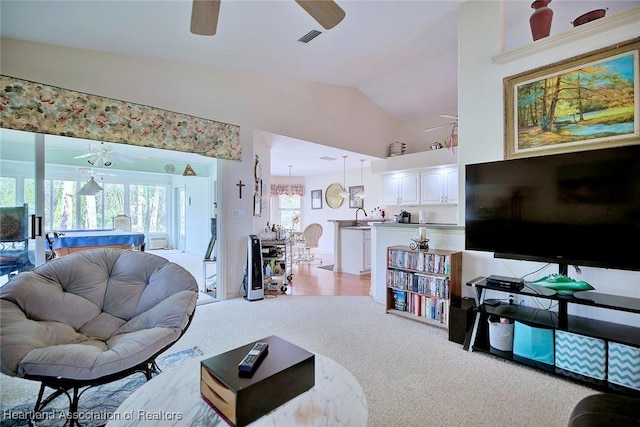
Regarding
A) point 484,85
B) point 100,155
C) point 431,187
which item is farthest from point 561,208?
point 100,155

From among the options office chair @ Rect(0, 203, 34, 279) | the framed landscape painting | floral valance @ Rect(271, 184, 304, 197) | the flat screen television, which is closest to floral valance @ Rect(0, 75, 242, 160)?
office chair @ Rect(0, 203, 34, 279)

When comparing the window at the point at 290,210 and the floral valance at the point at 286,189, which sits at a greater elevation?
the floral valance at the point at 286,189

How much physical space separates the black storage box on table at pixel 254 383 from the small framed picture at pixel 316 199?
766 centimetres

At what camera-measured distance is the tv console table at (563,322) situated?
6.34 feet

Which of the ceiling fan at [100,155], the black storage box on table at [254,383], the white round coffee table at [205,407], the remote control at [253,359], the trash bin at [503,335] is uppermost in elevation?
the ceiling fan at [100,155]

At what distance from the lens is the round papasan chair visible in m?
1.38

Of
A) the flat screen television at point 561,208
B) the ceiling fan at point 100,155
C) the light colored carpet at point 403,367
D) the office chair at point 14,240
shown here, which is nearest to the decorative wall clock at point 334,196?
the light colored carpet at point 403,367

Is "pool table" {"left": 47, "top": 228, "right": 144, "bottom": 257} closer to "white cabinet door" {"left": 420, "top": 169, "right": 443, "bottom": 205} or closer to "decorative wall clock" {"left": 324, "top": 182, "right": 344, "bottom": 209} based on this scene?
"decorative wall clock" {"left": 324, "top": 182, "right": 344, "bottom": 209}

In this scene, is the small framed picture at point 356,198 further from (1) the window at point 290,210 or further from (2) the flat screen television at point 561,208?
(2) the flat screen television at point 561,208

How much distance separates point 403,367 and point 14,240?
3.64m

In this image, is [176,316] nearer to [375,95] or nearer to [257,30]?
[257,30]

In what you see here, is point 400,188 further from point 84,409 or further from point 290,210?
point 84,409

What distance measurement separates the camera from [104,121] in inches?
115

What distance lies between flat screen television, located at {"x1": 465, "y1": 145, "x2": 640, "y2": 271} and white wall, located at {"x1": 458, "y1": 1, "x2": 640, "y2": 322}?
1.27 ft
